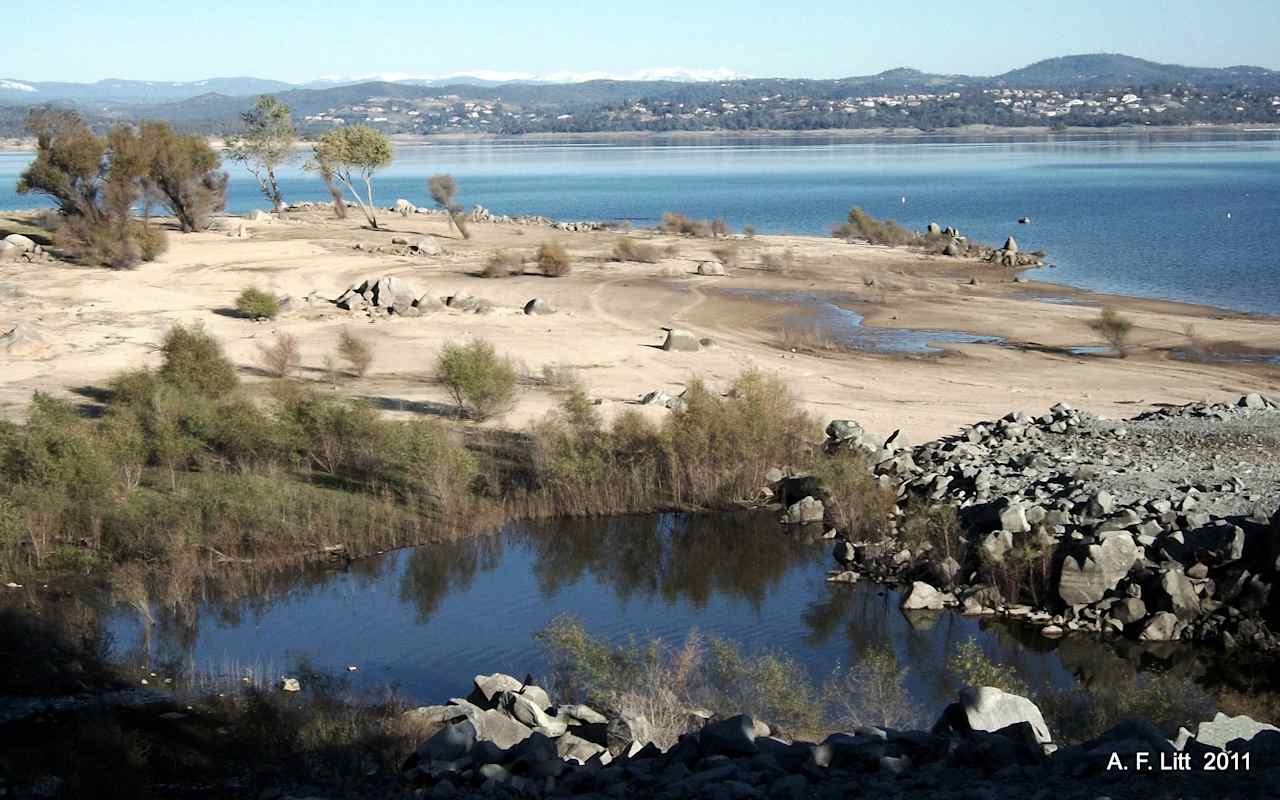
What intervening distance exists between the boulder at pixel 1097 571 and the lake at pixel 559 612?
81 centimetres

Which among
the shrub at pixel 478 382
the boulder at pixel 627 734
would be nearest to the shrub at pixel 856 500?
the shrub at pixel 478 382

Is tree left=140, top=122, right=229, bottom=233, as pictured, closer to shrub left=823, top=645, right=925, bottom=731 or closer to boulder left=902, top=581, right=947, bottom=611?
boulder left=902, top=581, right=947, bottom=611

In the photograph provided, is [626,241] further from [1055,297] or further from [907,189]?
[907,189]

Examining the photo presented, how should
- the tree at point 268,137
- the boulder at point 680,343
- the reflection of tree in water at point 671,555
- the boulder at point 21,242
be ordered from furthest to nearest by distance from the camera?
1. the tree at point 268,137
2. the boulder at point 21,242
3. the boulder at point 680,343
4. the reflection of tree in water at point 671,555

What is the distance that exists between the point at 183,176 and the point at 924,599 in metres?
57.3

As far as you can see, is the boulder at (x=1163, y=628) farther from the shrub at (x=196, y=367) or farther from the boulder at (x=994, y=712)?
the shrub at (x=196, y=367)

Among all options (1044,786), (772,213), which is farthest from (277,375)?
(772,213)

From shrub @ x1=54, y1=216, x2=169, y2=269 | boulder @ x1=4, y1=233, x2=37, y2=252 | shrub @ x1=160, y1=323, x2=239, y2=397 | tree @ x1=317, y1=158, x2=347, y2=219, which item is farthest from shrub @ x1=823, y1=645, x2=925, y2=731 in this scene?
tree @ x1=317, y1=158, x2=347, y2=219

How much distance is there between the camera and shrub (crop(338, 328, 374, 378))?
120 feet

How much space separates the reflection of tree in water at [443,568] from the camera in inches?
885

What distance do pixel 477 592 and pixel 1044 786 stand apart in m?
12.8

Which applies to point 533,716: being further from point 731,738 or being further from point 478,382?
point 478,382

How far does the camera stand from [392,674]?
1866 cm

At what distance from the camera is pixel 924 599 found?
21141mm
